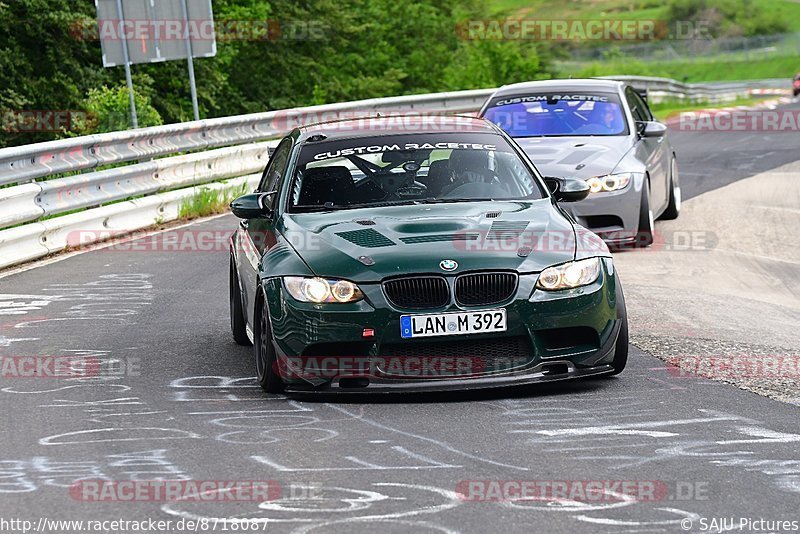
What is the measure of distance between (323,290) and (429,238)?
66 cm

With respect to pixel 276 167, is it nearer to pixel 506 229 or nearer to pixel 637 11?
pixel 506 229

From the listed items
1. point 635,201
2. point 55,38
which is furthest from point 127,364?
point 55,38

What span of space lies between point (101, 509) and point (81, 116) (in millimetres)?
23387

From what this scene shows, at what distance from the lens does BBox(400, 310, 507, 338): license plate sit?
7453mm

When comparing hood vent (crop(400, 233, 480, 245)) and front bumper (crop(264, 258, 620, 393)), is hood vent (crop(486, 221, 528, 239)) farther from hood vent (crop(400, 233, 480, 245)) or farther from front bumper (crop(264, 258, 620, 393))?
front bumper (crop(264, 258, 620, 393))

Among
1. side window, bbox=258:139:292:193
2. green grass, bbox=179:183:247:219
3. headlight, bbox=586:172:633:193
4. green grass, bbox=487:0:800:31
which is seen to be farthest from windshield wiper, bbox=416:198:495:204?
green grass, bbox=487:0:800:31

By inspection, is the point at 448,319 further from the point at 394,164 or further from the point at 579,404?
the point at 394,164

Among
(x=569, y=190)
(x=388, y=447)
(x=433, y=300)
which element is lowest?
(x=388, y=447)

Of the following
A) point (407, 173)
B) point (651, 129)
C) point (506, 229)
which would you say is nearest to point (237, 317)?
point (407, 173)

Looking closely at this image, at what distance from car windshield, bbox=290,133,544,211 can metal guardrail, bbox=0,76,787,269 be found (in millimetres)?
5785

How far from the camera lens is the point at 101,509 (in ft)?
18.5

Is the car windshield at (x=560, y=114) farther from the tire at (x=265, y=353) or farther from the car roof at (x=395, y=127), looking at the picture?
the tire at (x=265, y=353)

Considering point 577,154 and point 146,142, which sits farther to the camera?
point 146,142

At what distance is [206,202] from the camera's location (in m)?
18.7
